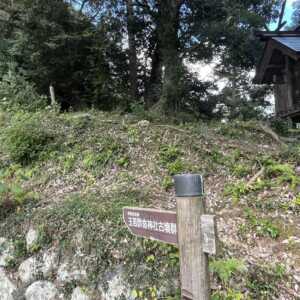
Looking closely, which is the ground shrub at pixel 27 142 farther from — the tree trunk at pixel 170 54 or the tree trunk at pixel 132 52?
the tree trunk at pixel 132 52

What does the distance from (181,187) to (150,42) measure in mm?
13932

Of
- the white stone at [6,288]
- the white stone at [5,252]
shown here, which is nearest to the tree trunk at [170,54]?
the white stone at [5,252]

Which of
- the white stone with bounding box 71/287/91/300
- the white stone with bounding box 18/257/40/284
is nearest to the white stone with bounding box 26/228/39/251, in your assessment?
the white stone with bounding box 18/257/40/284

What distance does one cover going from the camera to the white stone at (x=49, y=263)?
3.83 metres

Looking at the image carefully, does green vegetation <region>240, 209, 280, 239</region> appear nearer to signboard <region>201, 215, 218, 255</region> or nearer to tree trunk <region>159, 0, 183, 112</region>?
signboard <region>201, 215, 218, 255</region>

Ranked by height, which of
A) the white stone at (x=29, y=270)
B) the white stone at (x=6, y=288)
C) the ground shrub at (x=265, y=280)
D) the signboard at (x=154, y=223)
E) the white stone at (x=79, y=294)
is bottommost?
the white stone at (x=6, y=288)

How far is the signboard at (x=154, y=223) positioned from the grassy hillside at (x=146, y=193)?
1.08 m

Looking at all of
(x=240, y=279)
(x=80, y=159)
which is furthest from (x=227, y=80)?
(x=240, y=279)

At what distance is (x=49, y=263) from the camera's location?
3.88m

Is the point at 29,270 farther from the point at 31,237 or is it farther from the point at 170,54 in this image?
the point at 170,54

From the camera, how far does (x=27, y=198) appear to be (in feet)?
16.8

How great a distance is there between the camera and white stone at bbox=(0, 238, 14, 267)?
425cm

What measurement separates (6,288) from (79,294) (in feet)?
4.04

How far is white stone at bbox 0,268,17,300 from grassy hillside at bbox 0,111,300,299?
126 mm
